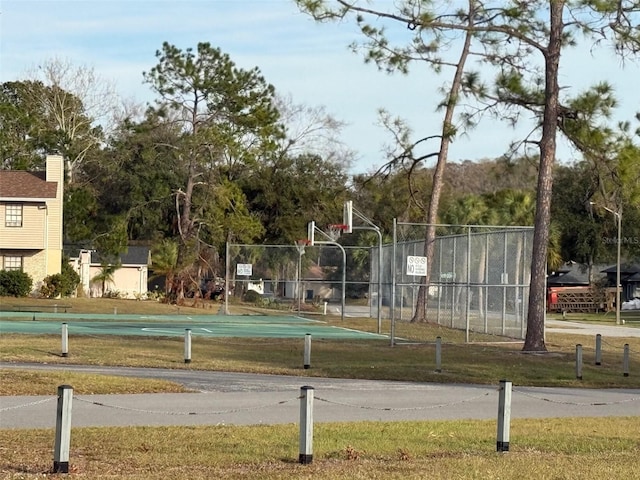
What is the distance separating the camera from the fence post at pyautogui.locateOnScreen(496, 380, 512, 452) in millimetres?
13094

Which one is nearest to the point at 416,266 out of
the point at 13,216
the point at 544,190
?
the point at 544,190

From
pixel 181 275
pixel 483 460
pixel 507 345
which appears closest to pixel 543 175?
pixel 507 345

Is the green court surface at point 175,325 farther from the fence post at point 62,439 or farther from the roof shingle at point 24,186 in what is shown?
the fence post at point 62,439

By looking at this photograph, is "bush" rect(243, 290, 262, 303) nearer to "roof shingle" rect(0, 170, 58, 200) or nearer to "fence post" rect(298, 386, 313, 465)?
"roof shingle" rect(0, 170, 58, 200)

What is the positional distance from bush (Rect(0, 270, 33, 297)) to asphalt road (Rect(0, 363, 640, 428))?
35238mm

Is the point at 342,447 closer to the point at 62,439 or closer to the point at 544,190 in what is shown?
the point at 62,439

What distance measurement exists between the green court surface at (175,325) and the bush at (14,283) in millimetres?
9793

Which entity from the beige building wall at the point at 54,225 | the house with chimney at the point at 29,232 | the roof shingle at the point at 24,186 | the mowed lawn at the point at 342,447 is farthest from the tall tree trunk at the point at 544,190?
the roof shingle at the point at 24,186

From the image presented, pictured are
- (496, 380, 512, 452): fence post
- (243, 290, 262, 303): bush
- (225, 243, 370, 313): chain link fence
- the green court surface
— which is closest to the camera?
(496, 380, 512, 452): fence post

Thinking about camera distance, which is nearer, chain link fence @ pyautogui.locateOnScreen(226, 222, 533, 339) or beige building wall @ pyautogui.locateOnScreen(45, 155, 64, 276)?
chain link fence @ pyautogui.locateOnScreen(226, 222, 533, 339)

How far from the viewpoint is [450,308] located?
41.5 m

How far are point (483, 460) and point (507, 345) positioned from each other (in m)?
21.7

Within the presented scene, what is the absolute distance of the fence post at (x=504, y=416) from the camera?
1309 cm

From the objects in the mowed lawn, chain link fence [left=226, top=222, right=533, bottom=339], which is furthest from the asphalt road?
chain link fence [left=226, top=222, right=533, bottom=339]
